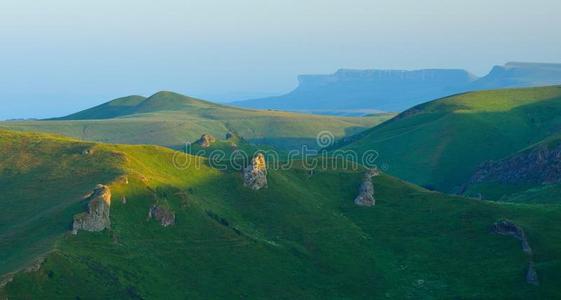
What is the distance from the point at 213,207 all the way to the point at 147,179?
17.0 meters

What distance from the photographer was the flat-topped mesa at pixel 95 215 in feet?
561

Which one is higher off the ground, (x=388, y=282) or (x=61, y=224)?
(x=61, y=224)

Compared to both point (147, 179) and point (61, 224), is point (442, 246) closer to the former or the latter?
point (147, 179)

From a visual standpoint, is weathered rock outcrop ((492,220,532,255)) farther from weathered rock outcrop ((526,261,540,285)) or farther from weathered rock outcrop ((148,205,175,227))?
weathered rock outcrop ((148,205,175,227))

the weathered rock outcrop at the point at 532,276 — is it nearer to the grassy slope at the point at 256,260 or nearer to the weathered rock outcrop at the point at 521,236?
the weathered rock outcrop at the point at 521,236

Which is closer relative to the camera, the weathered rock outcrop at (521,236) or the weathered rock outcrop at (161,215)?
the weathered rock outcrop at (521,236)

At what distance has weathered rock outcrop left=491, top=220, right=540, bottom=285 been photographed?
174538mm

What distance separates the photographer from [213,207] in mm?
199625

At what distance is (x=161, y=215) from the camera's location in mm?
185000

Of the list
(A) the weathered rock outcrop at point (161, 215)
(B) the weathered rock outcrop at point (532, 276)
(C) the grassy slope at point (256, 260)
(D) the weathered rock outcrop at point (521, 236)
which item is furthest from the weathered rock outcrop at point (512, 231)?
(A) the weathered rock outcrop at point (161, 215)

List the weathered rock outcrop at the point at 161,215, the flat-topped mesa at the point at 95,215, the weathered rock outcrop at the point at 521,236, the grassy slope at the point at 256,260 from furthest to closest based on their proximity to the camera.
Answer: the weathered rock outcrop at the point at 161,215, the weathered rock outcrop at the point at 521,236, the flat-topped mesa at the point at 95,215, the grassy slope at the point at 256,260

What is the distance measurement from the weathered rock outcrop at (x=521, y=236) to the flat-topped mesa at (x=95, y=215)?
289ft

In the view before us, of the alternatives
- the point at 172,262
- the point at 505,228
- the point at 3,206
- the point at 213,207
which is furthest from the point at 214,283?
the point at 505,228

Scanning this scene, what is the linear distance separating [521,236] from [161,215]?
80670 mm
